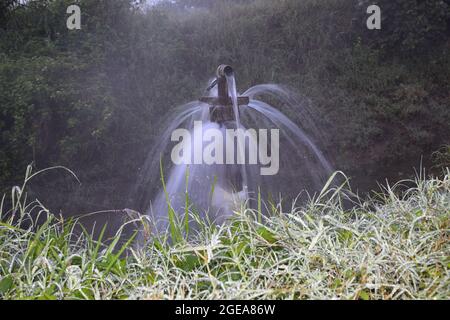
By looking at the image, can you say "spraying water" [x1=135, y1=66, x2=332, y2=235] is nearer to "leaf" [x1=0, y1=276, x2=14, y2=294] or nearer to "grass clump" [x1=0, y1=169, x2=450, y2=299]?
"grass clump" [x1=0, y1=169, x2=450, y2=299]

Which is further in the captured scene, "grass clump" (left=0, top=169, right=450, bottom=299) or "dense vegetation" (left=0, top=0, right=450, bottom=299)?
"dense vegetation" (left=0, top=0, right=450, bottom=299)

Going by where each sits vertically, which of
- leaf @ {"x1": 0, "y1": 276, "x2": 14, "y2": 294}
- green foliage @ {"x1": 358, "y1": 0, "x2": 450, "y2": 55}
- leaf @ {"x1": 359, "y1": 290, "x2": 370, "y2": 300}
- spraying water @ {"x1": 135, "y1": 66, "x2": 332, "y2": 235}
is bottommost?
leaf @ {"x1": 359, "y1": 290, "x2": 370, "y2": 300}

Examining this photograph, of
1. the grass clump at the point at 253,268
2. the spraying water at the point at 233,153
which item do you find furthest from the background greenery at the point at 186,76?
the grass clump at the point at 253,268

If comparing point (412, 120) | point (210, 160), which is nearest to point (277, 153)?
point (210, 160)

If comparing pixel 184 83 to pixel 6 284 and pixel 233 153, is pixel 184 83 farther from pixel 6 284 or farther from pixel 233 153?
pixel 6 284

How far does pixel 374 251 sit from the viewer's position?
1.99 m

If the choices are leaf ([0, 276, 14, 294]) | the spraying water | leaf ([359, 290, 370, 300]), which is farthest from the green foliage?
leaf ([0, 276, 14, 294])

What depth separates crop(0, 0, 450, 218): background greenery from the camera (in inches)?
206

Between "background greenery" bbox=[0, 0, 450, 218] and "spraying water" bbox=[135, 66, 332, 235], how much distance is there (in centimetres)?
16

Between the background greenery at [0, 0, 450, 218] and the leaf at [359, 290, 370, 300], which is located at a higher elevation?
the background greenery at [0, 0, 450, 218]

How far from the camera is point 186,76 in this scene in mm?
6309

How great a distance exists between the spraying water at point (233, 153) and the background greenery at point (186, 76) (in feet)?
0.54

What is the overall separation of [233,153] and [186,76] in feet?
8.07

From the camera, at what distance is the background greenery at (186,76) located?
5.24 meters
